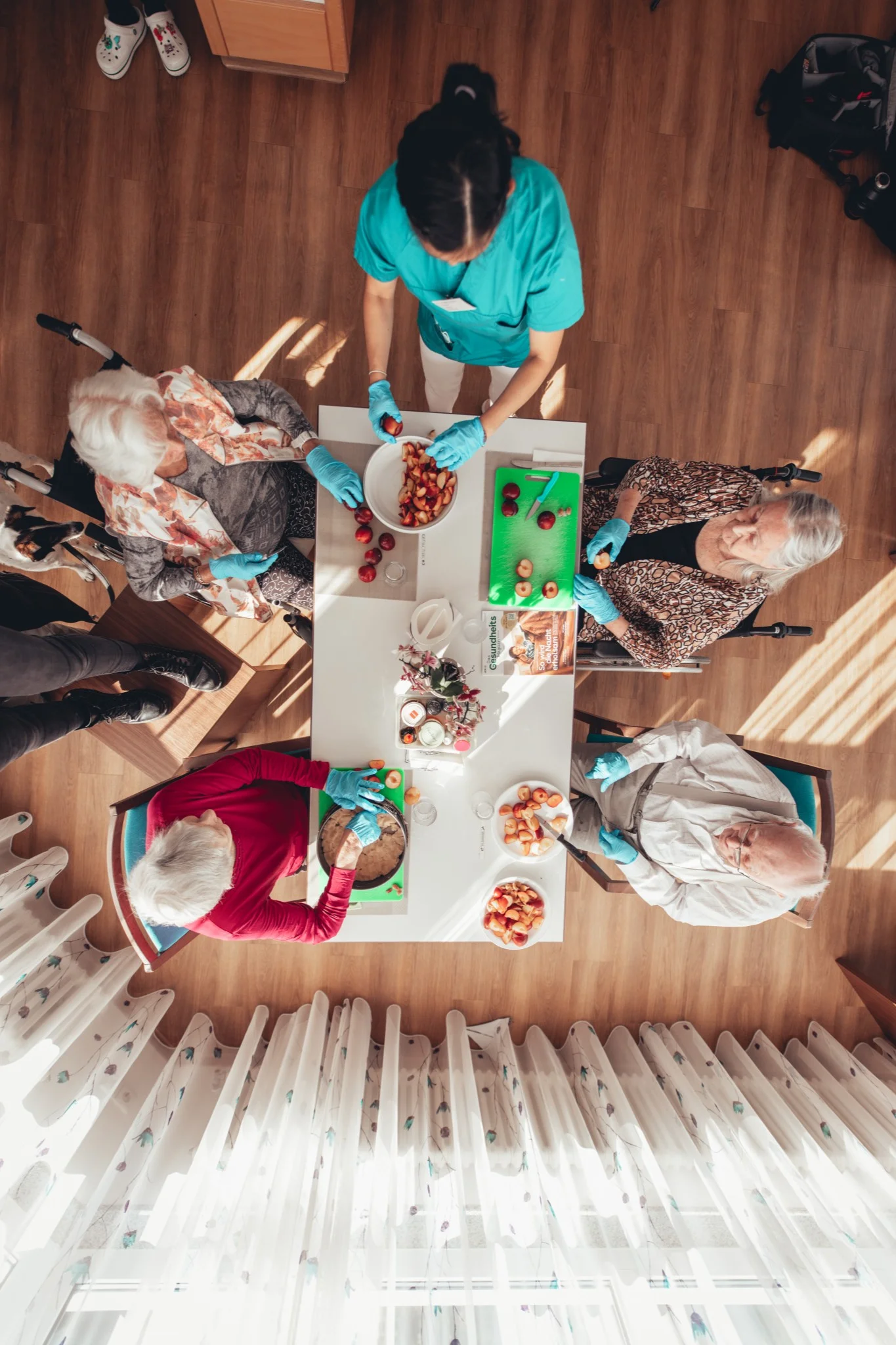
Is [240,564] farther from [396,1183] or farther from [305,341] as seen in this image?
[396,1183]

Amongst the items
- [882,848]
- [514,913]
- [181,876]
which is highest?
[181,876]

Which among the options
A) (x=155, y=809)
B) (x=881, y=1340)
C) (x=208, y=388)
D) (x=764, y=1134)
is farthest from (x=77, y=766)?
(x=881, y=1340)

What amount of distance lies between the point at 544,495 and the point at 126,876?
5.54 feet

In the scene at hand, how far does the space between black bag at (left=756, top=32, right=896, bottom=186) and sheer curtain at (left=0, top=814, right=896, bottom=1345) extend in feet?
13.3

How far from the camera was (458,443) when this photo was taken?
1922mm

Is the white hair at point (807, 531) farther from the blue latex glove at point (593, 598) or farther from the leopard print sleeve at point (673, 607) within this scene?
the blue latex glove at point (593, 598)

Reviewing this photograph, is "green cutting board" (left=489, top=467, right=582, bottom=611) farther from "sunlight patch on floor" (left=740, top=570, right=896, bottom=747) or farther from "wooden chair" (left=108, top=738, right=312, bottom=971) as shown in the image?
"sunlight patch on floor" (left=740, top=570, right=896, bottom=747)

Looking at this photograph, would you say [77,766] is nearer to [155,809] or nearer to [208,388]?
[155,809]

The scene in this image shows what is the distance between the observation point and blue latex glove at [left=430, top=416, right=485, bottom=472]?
75.5 inches

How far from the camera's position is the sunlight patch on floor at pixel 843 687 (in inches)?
122

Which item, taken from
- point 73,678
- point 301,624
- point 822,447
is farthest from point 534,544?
point 822,447

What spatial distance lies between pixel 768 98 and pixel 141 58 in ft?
9.23

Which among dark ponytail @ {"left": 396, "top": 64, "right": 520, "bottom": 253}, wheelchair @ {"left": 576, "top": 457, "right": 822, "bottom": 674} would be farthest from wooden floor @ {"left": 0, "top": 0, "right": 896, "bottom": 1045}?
dark ponytail @ {"left": 396, "top": 64, "right": 520, "bottom": 253}

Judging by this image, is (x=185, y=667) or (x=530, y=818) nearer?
(x=530, y=818)
